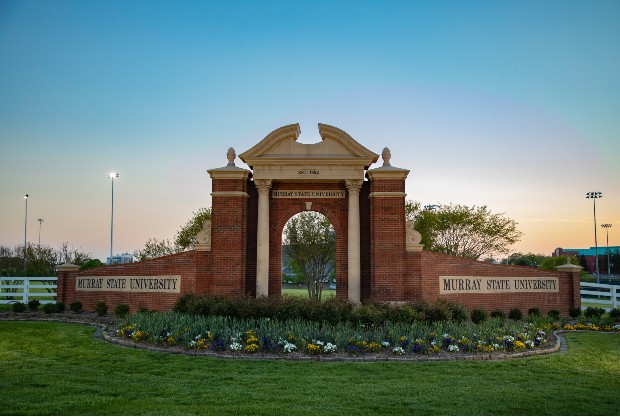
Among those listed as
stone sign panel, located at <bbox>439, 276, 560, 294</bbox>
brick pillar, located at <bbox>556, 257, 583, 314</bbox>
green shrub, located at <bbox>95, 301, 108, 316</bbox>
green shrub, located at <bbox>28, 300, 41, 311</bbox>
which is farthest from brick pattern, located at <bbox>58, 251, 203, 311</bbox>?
brick pillar, located at <bbox>556, 257, 583, 314</bbox>

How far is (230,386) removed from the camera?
8164 mm

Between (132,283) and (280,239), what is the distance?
5.60m

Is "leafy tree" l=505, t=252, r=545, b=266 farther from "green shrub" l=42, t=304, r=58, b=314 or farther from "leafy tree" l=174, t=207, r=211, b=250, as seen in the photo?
"green shrub" l=42, t=304, r=58, b=314

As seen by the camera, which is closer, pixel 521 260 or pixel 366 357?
pixel 366 357

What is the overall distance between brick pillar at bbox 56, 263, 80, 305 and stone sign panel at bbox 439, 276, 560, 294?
44.9 ft

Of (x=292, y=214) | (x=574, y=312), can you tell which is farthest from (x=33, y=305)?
(x=574, y=312)

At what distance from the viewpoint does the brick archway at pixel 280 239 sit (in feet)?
57.9

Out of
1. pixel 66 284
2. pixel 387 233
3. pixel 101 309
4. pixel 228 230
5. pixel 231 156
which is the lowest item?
pixel 101 309

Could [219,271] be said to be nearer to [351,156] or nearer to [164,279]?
[164,279]

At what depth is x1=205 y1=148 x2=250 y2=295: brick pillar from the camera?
55.8 ft

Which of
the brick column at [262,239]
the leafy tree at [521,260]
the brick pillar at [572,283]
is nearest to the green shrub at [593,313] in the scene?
the brick pillar at [572,283]

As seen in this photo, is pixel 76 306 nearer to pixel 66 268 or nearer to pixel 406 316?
pixel 66 268

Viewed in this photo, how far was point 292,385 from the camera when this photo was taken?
823 cm

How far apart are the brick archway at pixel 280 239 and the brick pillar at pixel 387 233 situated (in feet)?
3.55
